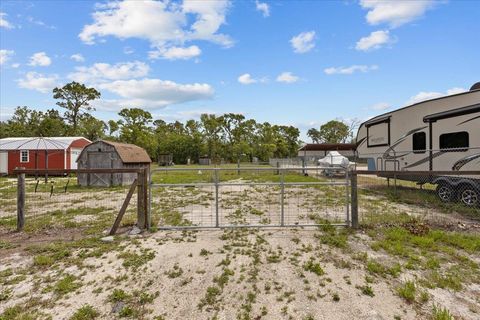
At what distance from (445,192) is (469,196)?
721 millimetres

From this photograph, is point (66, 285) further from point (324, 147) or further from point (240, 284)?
point (324, 147)

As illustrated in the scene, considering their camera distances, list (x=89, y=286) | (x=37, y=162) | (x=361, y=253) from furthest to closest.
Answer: (x=37, y=162), (x=361, y=253), (x=89, y=286)

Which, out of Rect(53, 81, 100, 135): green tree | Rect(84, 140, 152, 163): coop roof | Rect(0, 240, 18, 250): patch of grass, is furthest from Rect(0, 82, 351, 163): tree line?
Rect(0, 240, 18, 250): patch of grass

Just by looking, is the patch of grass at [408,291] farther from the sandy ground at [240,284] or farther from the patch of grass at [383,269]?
the patch of grass at [383,269]

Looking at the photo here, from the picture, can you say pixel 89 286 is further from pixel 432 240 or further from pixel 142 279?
pixel 432 240

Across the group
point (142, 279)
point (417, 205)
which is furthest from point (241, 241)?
point (417, 205)

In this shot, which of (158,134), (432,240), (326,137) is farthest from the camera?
(326,137)

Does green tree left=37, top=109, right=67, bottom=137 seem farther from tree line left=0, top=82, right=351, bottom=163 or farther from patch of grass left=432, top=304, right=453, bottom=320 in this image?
patch of grass left=432, top=304, right=453, bottom=320

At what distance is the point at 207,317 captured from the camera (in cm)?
305

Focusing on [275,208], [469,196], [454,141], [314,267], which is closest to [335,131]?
[454,141]

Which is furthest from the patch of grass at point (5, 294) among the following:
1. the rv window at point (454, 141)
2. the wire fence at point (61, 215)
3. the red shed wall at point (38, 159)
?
the red shed wall at point (38, 159)

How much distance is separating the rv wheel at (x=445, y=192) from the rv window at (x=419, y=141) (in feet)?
4.82

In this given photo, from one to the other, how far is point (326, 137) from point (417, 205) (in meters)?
64.6

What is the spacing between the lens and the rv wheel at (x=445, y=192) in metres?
8.49
